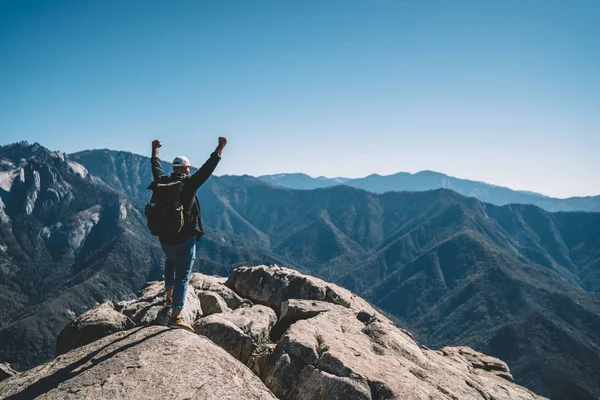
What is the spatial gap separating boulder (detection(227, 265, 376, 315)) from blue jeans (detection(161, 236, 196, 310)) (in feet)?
40.0

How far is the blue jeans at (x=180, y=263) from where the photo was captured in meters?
13.2

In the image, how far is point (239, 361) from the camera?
13148 mm

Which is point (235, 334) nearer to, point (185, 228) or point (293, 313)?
point (293, 313)

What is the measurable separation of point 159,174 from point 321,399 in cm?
1048

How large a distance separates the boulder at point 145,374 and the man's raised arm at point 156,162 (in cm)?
621

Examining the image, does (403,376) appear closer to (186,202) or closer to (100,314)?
(186,202)

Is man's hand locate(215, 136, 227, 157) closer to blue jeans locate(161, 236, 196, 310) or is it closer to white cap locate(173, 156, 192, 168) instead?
white cap locate(173, 156, 192, 168)

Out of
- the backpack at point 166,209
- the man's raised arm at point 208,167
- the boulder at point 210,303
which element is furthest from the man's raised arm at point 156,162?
the boulder at point 210,303

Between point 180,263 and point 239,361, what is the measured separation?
14.3 ft

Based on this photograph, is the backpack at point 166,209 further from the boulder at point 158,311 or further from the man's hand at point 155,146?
the boulder at point 158,311

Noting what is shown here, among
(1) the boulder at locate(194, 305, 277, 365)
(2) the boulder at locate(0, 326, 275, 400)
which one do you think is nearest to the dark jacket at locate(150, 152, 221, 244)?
(2) the boulder at locate(0, 326, 275, 400)

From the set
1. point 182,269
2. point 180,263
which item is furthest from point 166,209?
point 182,269

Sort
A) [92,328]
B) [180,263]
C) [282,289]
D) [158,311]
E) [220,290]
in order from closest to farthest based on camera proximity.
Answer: [180,263], [92,328], [158,311], [220,290], [282,289]

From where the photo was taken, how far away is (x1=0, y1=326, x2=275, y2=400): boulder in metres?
10.4
